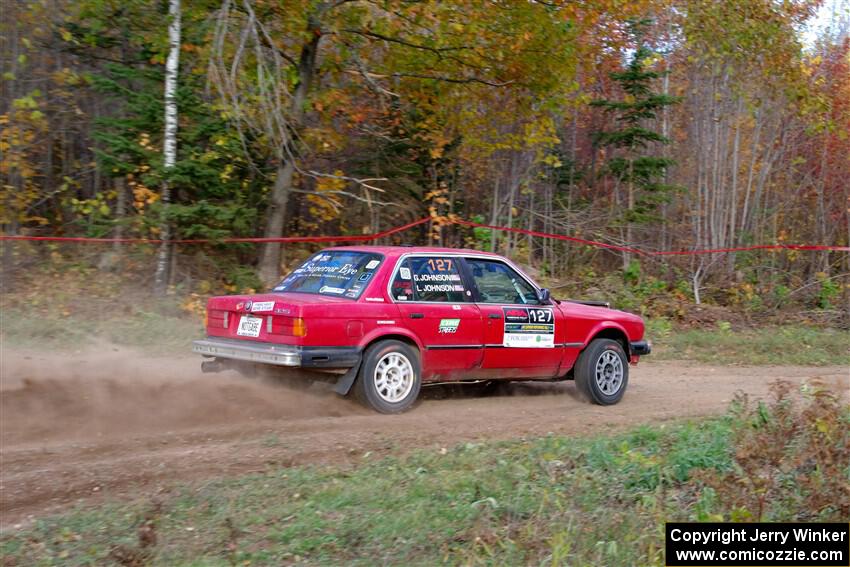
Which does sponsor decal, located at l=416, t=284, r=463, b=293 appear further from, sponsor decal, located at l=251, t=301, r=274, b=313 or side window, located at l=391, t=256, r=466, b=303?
sponsor decal, located at l=251, t=301, r=274, b=313

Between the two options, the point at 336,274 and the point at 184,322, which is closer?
the point at 336,274

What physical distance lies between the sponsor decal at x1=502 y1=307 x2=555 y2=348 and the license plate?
2.50 meters

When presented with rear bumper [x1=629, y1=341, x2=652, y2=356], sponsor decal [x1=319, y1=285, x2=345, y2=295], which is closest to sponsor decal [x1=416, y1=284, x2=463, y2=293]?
sponsor decal [x1=319, y1=285, x2=345, y2=295]

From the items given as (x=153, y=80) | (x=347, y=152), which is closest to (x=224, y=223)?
(x=153, y=80)

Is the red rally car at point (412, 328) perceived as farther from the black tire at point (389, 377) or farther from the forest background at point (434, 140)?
the forest background at point (434, 140)

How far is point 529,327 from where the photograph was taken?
9.18 m

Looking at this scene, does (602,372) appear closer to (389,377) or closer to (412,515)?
(389,377)

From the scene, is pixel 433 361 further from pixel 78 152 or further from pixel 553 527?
pixel 78 152

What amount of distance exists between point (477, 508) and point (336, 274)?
12.1 ft

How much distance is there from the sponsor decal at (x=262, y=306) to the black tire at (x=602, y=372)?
3.47m

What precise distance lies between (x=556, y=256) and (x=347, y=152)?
475cm

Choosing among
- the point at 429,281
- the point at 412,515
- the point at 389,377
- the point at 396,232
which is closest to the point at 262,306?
the point at 389,377

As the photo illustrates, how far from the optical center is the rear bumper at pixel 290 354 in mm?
7702

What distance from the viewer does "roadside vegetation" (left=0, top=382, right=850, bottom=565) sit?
4.77 m
